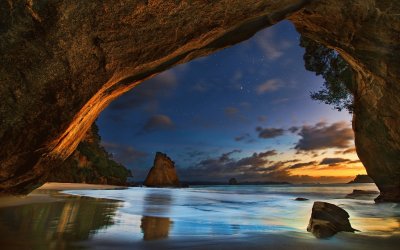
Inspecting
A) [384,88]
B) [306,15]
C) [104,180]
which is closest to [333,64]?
[384,88]

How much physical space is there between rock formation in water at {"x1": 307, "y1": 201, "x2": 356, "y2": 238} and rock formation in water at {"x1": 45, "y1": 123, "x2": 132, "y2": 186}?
34.6m

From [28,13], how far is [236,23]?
4066 millimetres

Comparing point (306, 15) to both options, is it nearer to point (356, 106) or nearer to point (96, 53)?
point (96, 53)

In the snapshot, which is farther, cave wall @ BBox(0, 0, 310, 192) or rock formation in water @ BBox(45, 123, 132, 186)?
rock formation in water @ BBox(45, 123, 132, 186)

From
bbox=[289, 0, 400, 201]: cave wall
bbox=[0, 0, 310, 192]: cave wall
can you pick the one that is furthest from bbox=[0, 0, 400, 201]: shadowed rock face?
bbox=[289, 0, 400, 201]: cave wall

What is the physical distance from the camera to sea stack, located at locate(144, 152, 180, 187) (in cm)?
7856

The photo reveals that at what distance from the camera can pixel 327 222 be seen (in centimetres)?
502

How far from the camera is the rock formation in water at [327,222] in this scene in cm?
490

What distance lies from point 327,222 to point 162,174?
76990mm

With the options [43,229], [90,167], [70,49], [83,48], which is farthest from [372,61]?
[90,167]

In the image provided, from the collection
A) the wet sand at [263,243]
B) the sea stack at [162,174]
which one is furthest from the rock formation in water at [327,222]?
the sea stack at [162,174]

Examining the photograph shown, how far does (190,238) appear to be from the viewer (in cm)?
449

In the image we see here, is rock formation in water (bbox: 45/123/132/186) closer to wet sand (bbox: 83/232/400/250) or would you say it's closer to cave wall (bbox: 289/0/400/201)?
cave wall (bbox: 289/0/400/201)

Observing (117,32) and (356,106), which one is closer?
(117,32)
